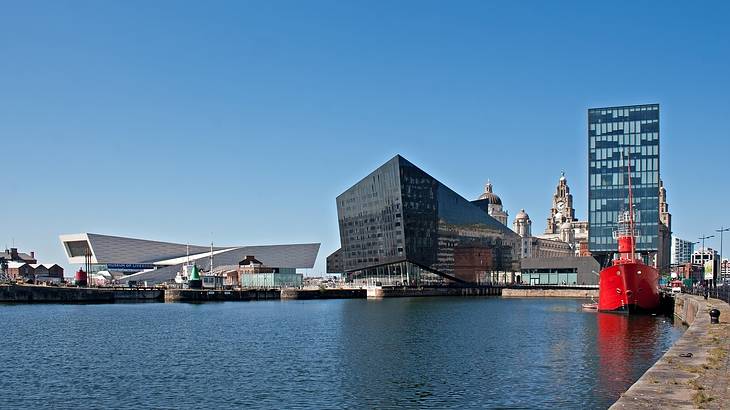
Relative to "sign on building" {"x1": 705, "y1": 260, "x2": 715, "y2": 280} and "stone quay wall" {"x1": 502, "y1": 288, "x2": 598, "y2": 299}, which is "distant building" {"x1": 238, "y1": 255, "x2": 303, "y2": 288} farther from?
"sign on building" {"x1": 705, "y1": 260, "x2": 715, "y2": 280}

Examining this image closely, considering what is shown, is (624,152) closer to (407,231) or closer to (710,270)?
(407,231)

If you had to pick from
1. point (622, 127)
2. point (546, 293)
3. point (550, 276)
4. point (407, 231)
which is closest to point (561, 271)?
point (550, 276)

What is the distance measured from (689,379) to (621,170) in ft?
391

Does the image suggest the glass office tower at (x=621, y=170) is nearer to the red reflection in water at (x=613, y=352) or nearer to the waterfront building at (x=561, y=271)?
the waterfront building at (x=561, y=271)

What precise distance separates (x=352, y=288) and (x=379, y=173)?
23.2 m

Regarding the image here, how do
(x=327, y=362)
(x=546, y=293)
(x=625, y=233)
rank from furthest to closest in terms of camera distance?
1. (x=546, y=293)
2. (x=625, y=233)
3. (x=327, y=362)

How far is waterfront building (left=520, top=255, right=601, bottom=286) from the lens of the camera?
→ 165m

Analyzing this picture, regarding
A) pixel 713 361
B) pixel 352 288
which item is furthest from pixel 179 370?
pixel 352 288

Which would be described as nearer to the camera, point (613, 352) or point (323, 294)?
point (613, 352)

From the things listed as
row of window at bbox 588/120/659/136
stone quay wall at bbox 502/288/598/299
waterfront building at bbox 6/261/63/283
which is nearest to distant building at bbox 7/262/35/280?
waterfront building at bbox 6/261/63/283

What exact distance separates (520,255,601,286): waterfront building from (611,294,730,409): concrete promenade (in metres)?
125

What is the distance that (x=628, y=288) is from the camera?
81250 mm

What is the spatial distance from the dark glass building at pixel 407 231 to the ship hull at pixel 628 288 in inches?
2664

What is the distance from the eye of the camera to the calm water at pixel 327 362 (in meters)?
32.4
